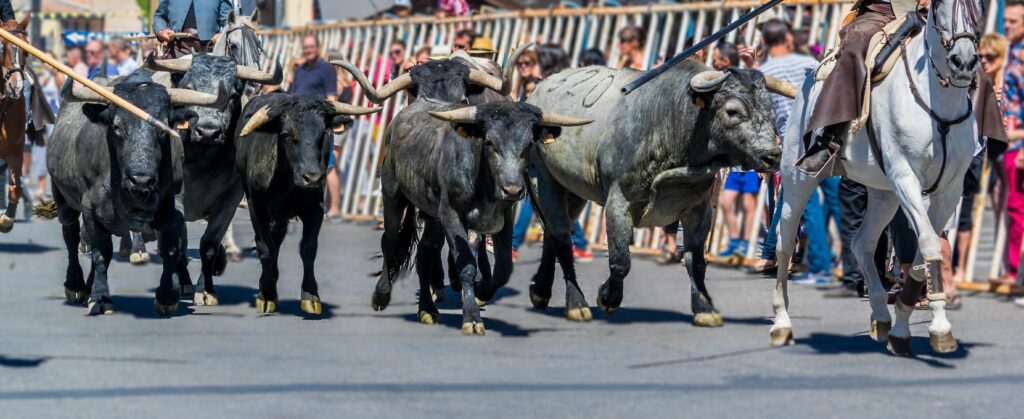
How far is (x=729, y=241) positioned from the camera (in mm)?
15438

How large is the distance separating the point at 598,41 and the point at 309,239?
267 inches

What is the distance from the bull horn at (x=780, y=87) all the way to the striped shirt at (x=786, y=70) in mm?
1105

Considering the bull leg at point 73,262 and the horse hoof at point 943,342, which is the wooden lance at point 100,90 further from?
the horse hoof at point 943,342

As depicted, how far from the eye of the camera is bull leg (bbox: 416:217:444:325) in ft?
39.2

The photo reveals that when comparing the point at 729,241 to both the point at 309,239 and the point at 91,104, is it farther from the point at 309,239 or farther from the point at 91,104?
the point at 91,104

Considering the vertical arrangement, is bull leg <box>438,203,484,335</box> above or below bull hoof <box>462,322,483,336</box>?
above

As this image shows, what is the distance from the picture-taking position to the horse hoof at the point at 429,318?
11891 mm

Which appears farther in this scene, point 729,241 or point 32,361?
point 729,241


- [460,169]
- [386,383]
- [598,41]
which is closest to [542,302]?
[460,169]

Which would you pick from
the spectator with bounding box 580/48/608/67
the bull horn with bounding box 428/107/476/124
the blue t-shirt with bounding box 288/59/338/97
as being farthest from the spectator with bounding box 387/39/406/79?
the bull horn with bounding box 428/107/476/124

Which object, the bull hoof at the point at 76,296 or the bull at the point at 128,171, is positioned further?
the bull hoof at the point at 76,296

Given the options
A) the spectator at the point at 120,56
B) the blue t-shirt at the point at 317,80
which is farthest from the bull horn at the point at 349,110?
the spectator at the point at 120,56

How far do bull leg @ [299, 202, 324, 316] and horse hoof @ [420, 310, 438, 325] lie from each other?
26.4 inches

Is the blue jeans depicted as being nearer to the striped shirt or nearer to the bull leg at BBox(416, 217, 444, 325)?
the striped shirt
